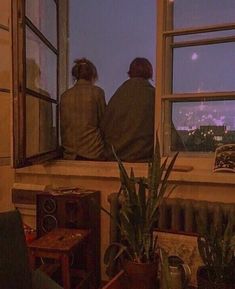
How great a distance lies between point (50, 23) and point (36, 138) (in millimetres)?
974

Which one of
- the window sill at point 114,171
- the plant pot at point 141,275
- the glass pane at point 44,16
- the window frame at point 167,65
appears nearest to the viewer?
the plant pot at point 141,275

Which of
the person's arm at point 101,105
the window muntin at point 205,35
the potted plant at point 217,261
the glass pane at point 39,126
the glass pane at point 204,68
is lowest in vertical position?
the potted plant at point 217,261

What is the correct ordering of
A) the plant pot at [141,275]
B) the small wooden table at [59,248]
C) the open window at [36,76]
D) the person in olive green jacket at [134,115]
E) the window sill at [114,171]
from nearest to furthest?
the plant pot at [141,275], the small wooden table at [59,248], the open window at [36,76], the window sill at [114,171], the person in olive green jacket at [134,115]

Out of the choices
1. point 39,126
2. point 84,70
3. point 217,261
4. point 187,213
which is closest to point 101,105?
point 84,70

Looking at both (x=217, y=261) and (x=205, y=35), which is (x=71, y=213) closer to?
(x=217, y=261)

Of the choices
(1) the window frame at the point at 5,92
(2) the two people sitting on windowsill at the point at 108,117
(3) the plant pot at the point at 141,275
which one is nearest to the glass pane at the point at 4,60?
(1) the window frame at the point at 5,92

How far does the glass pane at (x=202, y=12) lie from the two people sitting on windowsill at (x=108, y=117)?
415 mm

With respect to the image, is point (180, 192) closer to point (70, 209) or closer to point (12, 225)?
point (70, 209)

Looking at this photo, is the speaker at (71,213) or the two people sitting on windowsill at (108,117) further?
the two people sitting on windowsill at (108,117)

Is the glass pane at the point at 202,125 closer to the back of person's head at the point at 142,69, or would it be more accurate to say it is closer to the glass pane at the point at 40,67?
the back of person's head at the point at 142,69

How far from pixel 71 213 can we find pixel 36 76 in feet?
3.33

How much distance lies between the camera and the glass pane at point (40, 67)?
2.42 m

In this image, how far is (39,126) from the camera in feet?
8.73

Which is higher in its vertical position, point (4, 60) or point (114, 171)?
point (4, 60)
